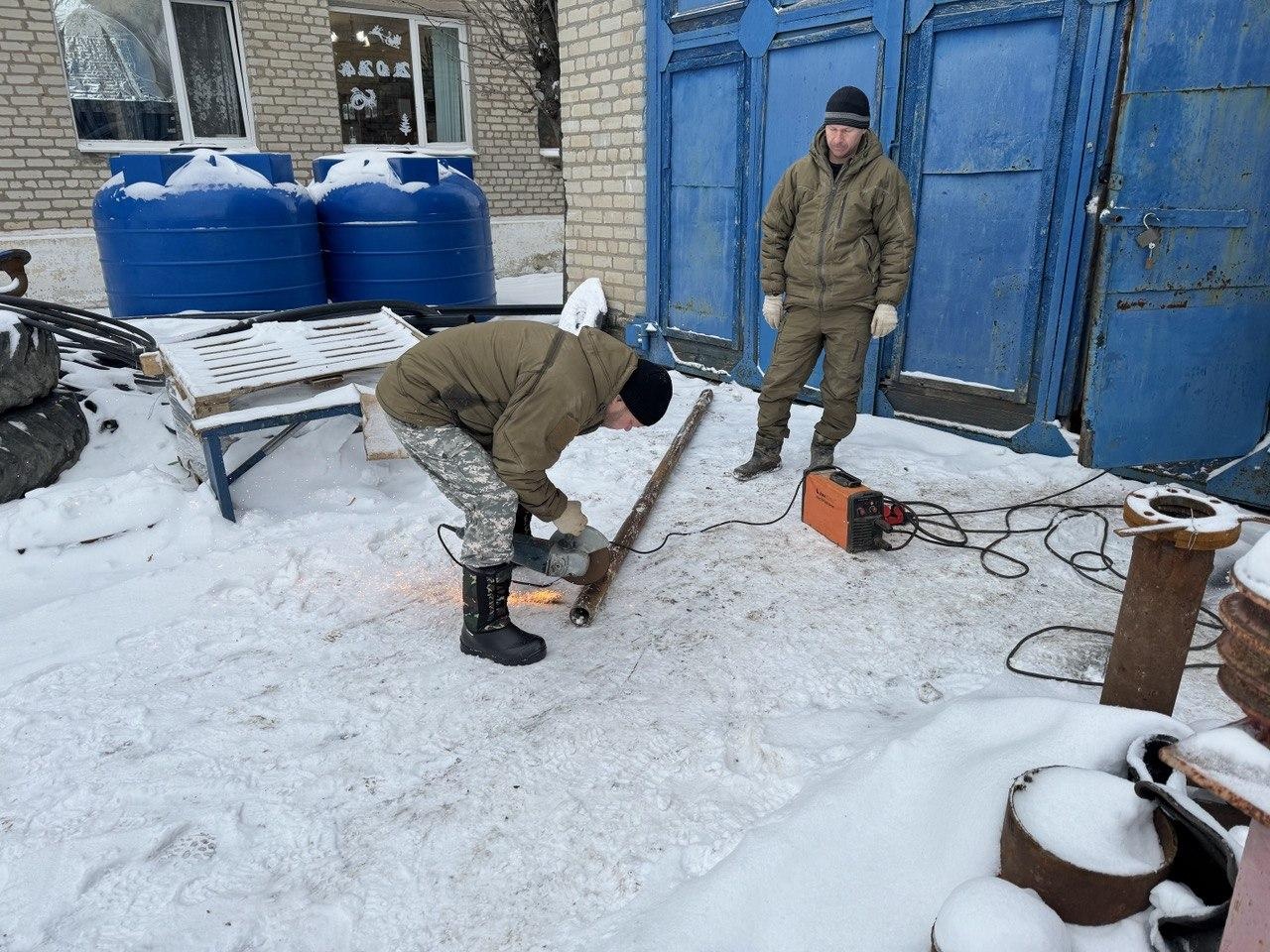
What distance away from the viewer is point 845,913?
1.80 meters

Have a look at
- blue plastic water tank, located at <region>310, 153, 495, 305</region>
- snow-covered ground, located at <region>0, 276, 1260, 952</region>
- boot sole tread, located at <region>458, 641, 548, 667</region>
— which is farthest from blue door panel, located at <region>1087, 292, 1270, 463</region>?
blue plastic water tank, located at <region>310, 153, 495, 305</region>

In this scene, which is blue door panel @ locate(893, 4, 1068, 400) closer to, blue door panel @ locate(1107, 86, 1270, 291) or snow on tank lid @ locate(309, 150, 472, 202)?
blue door panel @ locate(1107, 86, 1270, 291)

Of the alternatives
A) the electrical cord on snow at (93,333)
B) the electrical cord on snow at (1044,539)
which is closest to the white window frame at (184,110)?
the electrical cord on snow at (93,333)

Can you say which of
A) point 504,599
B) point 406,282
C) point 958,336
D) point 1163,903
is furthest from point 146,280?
point 1163,903

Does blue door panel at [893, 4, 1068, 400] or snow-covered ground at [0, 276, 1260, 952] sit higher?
blue door panel at [893, 4, 1068, 400]

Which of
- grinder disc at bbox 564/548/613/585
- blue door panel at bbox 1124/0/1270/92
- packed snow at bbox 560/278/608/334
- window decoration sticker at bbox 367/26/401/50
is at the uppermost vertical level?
window decoration sticker at bbox 367/26/401/50

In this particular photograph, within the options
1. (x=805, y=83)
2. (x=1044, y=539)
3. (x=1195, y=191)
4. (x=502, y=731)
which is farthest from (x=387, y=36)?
(x=502, y=731)

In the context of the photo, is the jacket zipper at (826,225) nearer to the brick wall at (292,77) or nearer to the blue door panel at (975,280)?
the blue door panel at (975,280)

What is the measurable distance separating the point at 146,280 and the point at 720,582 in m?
6.27

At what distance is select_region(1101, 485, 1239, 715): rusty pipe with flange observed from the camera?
2.04 m

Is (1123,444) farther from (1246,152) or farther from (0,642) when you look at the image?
(0,642)

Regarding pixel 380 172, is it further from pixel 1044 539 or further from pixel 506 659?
pixel 1044 539

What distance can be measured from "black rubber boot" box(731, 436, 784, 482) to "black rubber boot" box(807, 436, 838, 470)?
204mm

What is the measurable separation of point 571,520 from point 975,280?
2.97 meters
